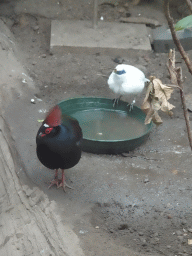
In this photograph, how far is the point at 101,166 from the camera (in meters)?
3.71

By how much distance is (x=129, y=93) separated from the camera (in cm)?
447

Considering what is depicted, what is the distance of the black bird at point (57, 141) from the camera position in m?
2.94

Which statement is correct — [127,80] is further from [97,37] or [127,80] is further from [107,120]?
[97,37]

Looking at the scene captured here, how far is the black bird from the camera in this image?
2.94 meters

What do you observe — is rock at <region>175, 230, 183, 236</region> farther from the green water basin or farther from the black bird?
the green water basin

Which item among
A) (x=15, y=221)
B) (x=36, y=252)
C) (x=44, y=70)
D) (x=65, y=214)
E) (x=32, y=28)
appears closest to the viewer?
(x=36, y=252)

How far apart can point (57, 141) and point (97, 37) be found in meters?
3.23

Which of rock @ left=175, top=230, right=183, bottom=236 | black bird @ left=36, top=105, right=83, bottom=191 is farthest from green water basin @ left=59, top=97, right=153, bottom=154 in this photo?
rock @ left=175, top=230, right=183, bottom=236

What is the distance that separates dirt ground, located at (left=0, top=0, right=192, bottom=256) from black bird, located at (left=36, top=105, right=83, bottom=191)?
38cm

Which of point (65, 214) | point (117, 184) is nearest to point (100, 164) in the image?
point (117, 184)

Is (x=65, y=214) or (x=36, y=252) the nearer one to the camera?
(x=36, y=252)

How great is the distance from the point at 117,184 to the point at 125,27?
355cm

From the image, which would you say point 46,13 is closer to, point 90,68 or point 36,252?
point 90,68

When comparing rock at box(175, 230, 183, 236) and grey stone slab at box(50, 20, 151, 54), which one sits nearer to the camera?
rock at box(175, 230, 183, 236)
